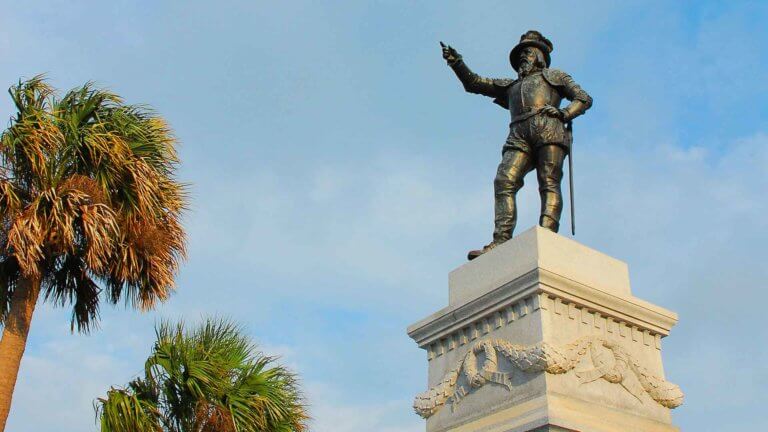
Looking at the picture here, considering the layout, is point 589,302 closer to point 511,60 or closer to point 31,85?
point 511,60

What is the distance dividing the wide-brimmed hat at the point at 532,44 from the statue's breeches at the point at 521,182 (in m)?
1.20

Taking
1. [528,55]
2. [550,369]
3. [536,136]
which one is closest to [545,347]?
[550,369]

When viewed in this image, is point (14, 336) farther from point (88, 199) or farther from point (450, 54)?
point (450, 54)

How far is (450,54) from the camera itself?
10133mm

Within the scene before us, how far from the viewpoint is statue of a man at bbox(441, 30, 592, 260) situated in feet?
30.8

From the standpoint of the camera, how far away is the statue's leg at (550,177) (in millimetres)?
9262

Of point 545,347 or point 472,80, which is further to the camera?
point 472,80

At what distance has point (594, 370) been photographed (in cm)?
823

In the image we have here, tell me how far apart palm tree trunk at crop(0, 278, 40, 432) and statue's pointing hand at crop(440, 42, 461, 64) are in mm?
5363

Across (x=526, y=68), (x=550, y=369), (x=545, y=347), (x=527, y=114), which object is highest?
(x=526, y=68)

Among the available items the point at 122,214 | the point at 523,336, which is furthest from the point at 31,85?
the point at 523,336

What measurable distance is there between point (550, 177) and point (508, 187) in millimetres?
423

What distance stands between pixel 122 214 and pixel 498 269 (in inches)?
209

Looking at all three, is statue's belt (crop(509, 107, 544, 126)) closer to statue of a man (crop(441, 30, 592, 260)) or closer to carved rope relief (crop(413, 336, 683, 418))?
statue of a man (crop(441, 30, 592, 260))
